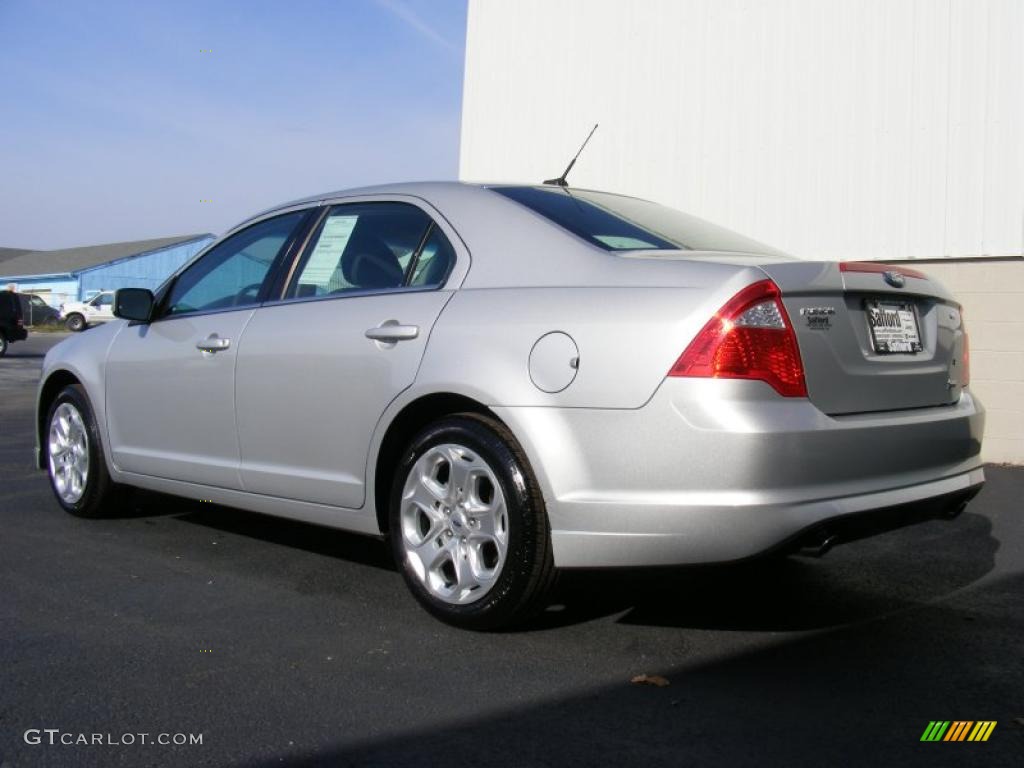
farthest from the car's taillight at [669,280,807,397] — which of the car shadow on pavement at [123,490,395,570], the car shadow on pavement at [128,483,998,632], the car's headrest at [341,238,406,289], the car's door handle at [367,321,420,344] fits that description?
the car shadow on pavement at [123,490,395,570]

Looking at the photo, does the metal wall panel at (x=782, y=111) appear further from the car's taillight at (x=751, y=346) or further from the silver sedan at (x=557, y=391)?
the car's taillight at (x=751, y=346)

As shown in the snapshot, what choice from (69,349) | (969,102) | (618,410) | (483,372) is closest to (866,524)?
(618,410)

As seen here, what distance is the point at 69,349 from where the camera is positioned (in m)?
5.82

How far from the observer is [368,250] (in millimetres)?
4320

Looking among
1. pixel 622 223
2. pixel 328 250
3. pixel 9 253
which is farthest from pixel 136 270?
pixel 622 223

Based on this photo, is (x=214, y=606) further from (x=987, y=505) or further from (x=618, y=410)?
(x=987, y=505)

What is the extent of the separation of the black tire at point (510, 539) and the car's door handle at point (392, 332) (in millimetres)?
351

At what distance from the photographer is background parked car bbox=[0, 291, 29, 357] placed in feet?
78.8

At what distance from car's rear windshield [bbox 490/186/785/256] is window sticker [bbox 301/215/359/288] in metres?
0.72

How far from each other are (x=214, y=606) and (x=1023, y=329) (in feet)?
21.6

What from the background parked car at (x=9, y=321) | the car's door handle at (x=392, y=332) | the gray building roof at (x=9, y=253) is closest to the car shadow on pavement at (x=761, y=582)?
the car's door handle at (x=392, y=332)

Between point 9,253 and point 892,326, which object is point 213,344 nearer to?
point 892,326

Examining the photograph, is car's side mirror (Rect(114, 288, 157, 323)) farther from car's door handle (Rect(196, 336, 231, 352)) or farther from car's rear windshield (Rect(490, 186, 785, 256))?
car's rear windshield (Rect(490, 186, 785, 256))

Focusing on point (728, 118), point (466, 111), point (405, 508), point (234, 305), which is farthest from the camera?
point (466, 111)
